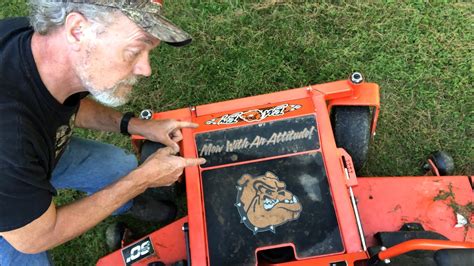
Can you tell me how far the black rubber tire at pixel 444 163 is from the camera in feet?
8.84

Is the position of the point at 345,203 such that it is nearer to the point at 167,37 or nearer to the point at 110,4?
the point at 167,37

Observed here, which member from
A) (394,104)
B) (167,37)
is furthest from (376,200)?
(167,37)

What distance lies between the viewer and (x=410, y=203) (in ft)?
8.07

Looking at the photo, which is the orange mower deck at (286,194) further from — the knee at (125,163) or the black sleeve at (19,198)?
the black sleeve at (19,198)

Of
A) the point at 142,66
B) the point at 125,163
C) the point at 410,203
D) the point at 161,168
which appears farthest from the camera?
the point at 125,163

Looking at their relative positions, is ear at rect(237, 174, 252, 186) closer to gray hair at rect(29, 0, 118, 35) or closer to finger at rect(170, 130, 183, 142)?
finger at rect(170, 130, 183, 142)

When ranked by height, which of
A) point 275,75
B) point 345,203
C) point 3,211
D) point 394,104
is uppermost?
point 275,75

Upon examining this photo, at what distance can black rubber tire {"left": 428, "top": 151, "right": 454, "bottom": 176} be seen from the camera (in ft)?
8.84

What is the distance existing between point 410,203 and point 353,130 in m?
0.48

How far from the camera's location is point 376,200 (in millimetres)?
2473

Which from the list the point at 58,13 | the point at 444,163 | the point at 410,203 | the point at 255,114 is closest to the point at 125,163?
the point at 255,114

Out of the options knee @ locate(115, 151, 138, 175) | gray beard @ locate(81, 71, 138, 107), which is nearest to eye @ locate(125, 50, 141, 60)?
gray beard @ locate(81, 71, 138, 107)

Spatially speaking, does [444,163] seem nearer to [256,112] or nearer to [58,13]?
[256,112]

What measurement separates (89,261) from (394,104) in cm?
219
